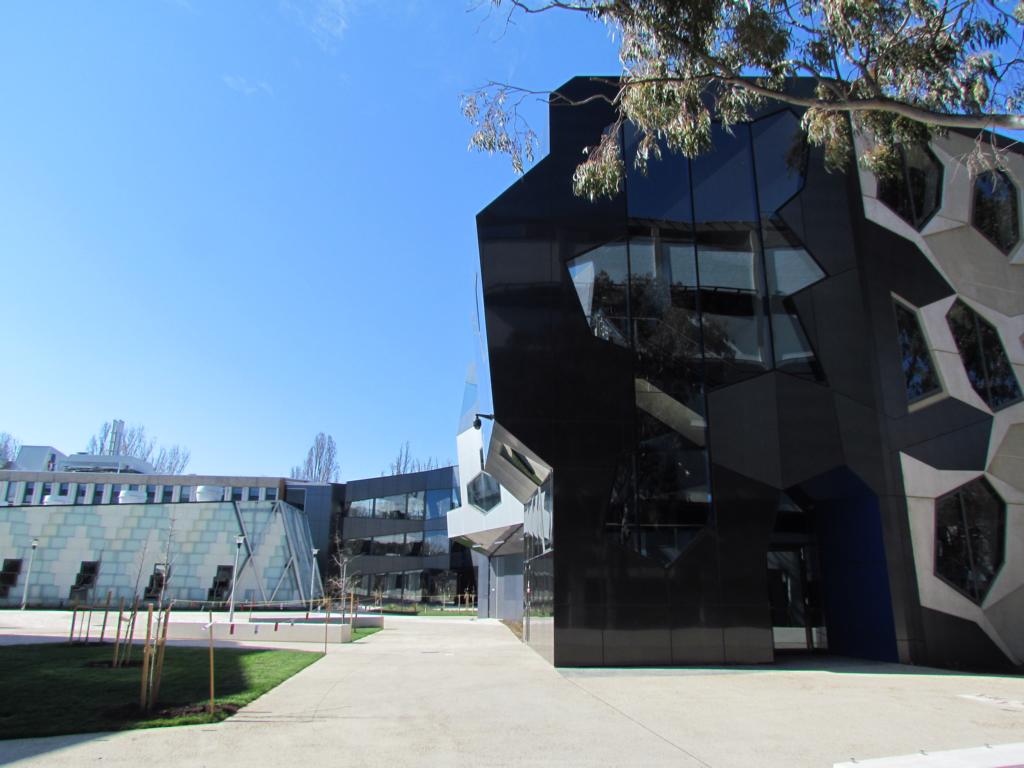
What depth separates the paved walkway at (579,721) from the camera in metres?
6.34

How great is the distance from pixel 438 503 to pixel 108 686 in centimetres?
4940

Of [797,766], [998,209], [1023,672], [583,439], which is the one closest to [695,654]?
[583,439]

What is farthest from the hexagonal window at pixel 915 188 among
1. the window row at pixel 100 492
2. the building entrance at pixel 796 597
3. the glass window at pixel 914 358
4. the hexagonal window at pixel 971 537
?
the window row at pixel 100 492

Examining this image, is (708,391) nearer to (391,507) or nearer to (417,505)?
(417,505)

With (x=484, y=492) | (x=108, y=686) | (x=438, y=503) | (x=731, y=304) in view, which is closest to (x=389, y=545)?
(x=438, y=503)

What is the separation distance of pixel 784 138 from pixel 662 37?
8858mm

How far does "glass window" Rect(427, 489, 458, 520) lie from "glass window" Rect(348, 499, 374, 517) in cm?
713

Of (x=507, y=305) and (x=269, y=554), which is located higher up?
(x=507, y=305)

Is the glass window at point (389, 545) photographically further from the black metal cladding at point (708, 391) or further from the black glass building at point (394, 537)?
the black metal cladding at point (708, 391)

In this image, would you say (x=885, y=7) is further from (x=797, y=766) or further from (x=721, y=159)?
(x=797, y=766)

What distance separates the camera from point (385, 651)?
18203 mm

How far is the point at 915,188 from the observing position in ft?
55.4

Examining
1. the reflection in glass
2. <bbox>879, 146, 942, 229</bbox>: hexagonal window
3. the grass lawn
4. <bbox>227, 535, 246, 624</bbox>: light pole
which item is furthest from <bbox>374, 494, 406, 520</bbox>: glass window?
<bbox>879, 146, 942, 229</bbox>: hexagonal window

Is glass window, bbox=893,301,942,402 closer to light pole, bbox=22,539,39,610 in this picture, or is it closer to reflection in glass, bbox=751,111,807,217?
reflection in glass, bbox=751,111,807,217
